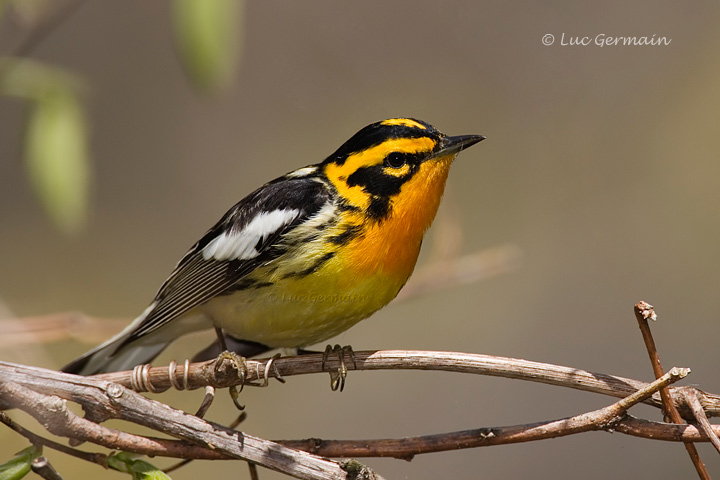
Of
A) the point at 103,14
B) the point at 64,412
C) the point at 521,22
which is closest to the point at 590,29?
the point at 521,22

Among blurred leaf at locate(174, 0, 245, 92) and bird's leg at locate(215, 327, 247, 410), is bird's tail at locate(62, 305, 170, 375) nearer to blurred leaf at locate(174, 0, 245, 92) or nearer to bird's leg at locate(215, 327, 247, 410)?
bird's leg at locate(215, 327, 247, 410)

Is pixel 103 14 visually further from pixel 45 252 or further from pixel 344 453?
pixel 344 453

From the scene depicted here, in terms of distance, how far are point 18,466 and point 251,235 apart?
164cm

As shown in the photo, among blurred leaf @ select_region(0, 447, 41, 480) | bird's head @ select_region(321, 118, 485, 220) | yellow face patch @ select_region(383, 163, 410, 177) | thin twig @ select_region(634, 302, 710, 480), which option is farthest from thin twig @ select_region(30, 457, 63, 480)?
yellow face patch @ select_region(383, 163, 410, 177)

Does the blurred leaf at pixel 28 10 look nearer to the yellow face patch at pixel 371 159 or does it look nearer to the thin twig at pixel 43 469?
the thin twig at pixel 43 469

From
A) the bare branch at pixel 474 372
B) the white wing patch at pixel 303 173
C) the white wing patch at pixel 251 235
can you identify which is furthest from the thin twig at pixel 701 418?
the white wing patch at pixel 303 173

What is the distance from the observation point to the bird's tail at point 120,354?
316cm

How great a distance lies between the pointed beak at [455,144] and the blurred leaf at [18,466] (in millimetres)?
1934

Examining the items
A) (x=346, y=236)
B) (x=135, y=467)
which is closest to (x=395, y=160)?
(x=346, y=236)

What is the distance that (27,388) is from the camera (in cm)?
185

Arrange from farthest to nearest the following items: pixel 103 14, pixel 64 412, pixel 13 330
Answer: pixel 103 14
pixel 13 330
pixel 64 412

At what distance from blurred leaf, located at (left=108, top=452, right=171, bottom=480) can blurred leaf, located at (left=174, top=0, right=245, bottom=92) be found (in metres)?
0.85

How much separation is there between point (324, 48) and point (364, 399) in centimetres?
235

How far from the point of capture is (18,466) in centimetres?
167
